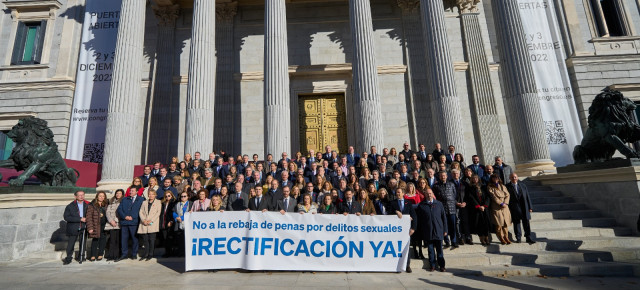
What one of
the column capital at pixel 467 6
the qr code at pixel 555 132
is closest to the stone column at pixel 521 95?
the qr code at pixel 555 132

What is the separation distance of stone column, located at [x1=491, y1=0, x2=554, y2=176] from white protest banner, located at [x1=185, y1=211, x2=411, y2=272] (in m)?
9.16

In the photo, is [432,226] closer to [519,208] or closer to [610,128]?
[519,208]

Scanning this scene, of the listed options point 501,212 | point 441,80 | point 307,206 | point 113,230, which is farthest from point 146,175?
point 441,80

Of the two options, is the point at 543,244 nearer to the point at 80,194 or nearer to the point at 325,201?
the point at 325,201

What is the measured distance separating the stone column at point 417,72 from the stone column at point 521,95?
4187 mm

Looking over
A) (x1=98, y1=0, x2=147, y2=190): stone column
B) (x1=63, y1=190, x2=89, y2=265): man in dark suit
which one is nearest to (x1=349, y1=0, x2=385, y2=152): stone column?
(x1=63, y1=190, x2=89, y2=265): man in dark suit

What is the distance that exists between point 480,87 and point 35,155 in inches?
760

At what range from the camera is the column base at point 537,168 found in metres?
12.0

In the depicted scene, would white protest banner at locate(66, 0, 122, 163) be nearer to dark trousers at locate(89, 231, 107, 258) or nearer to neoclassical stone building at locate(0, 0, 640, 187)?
neoclassical stone building at locate(0, 0, 640, 187)

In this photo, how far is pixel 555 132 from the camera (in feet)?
51.0

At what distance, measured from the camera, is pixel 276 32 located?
13516 mm

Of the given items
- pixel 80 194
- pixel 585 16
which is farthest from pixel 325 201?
pixel 585 16

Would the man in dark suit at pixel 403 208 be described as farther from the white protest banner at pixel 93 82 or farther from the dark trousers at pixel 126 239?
the white protest banner at pixel 93 82

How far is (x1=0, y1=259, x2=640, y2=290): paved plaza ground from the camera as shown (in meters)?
5.31
